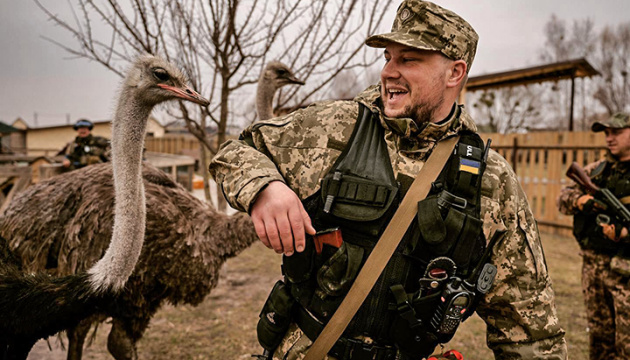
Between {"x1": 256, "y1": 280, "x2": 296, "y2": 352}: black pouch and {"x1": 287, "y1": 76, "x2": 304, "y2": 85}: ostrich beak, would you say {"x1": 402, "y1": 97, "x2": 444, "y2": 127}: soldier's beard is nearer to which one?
{"x1": 256, "y1": 280, "x2": 296, "y2": 352}: black pouch

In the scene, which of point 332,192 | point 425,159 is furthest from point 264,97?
point 332,192

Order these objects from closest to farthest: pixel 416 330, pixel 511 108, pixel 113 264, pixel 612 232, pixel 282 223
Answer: pixel 282 223
pixel 416 330
pixel 113 264
pixel 612 232
pixel 511 108

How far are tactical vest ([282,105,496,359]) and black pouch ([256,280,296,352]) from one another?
1.8 inches

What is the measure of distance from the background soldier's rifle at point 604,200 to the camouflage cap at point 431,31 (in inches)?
120

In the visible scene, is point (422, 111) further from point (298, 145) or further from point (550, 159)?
point (550, 159)

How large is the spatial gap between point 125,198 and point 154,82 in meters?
0.77

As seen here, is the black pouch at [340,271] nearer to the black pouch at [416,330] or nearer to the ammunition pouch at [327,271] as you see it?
the ammunition pouch at [327,271]

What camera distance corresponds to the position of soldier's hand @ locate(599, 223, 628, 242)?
12.5 ft

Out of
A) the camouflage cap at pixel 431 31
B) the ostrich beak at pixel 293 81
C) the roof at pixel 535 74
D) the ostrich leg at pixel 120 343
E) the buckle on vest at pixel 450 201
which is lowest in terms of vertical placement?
the ostrich leg at pixel 120 343

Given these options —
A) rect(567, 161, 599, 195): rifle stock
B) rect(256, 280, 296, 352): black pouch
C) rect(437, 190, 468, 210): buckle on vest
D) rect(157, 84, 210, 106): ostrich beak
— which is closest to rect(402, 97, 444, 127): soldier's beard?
rect(437, 190, 468, 210): buckle on vest

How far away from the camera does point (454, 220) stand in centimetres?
162

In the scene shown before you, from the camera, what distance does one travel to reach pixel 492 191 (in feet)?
5.80

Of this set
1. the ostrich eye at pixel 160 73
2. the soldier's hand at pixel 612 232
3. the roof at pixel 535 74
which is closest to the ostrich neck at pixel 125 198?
the ostrich eye at pixel 160 73

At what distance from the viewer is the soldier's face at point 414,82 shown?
173 centimetres
